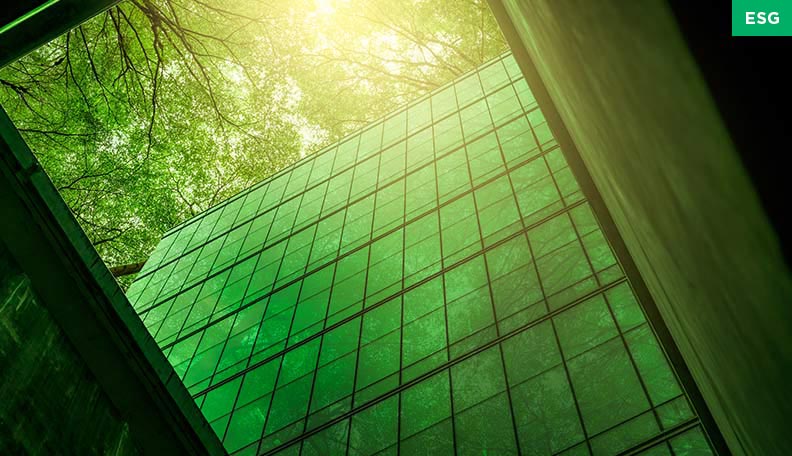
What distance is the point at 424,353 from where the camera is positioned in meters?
6.11

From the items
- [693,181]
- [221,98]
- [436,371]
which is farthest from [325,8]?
[693,181]

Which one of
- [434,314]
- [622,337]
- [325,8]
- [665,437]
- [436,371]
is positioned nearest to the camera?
[665,437]

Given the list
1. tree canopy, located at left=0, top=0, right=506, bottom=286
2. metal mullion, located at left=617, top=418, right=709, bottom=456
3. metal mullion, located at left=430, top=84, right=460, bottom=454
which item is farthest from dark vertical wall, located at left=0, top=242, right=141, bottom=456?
tree canopy, located at left=0, top=0, right=506, bottom=286

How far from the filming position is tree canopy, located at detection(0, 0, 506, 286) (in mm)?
16891

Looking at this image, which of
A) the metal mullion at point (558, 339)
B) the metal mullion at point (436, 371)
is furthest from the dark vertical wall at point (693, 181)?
the metal mullion at point (436, 371)

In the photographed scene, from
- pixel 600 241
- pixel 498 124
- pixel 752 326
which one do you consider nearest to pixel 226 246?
pixel 498 124

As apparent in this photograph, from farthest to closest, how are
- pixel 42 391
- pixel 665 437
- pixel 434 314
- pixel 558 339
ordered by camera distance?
pixel 434 314 → pixel 558 339 → pixel 665 437 → pixel 42 391

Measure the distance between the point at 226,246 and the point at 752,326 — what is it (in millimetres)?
11620

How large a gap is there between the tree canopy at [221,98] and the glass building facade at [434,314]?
7.19 m

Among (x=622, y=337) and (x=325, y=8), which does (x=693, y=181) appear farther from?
(x=325, y=8)

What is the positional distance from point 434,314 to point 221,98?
496 inches

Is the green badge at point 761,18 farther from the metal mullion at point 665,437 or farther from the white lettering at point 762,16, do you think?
the metal mullion at point 665,437

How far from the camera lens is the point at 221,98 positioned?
17.0 meters

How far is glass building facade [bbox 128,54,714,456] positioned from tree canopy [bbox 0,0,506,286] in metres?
7.19
